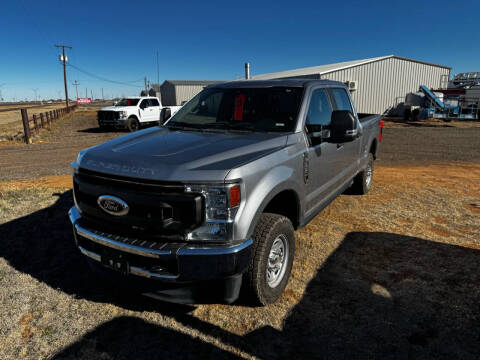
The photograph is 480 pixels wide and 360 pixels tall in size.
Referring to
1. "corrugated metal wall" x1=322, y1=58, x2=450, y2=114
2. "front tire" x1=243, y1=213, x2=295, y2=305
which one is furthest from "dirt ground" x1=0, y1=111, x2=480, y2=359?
"corrugated metal wall" x1=322, y1=58, x2=450, y2=114

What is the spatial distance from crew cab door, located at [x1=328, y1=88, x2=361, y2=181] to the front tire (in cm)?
164

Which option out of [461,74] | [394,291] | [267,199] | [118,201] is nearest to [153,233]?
[118,201]

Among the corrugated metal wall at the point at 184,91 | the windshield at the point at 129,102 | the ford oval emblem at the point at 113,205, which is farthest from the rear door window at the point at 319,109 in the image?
the corrugated metal wall at the point at 184,91

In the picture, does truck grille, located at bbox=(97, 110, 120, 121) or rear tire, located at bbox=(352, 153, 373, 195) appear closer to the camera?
rear tire, located at bbox=(352, 153, 373, 195)

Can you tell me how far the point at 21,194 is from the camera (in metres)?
6.29

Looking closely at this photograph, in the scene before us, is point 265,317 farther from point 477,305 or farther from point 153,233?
point 477,305

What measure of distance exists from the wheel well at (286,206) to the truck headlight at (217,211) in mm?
808

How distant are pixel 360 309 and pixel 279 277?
73cm

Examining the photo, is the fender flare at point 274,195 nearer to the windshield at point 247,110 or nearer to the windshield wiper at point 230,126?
the windshield at point 247,110

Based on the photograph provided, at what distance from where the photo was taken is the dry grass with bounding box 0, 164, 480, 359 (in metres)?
2.50

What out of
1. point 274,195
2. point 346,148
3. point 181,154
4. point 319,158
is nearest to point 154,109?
point 346,148

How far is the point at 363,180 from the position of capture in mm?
5875

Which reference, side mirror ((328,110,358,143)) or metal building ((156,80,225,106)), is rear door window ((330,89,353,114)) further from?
metal building ((156,80,225,106))

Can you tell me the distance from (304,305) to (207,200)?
1.42m
